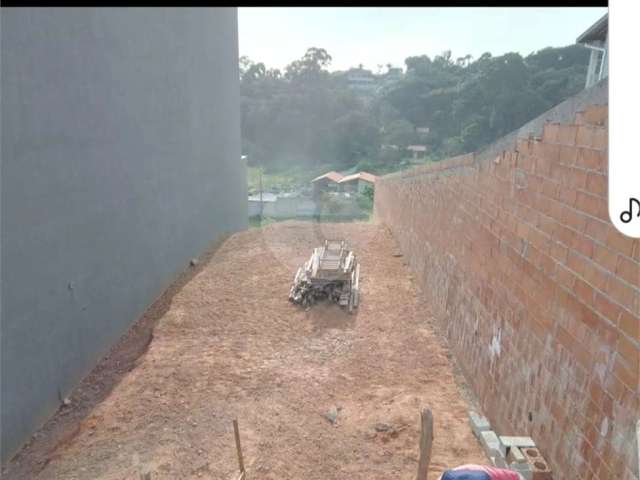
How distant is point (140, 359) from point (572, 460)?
19.1 feet

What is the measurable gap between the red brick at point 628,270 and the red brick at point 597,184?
0.46 m

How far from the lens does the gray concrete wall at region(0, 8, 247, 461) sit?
15.9 feet

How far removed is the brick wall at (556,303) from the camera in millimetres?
2625

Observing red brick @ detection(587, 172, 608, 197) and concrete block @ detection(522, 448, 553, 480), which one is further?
concrete block @ detection(522, 448, 553, 480)

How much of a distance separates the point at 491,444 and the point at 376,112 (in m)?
47.6

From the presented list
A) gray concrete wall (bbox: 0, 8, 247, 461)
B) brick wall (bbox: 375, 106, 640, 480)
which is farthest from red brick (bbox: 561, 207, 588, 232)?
gray concrete wall (bbox: 0, 8, 247, 461)

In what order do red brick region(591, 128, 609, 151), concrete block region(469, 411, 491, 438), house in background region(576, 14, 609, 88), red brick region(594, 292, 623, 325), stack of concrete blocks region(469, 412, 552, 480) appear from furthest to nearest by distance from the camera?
1. house in background region(576, 14, 609, 88)
2. concrete block region(469, 411, 491, 438)
3. stack of concrete blocks region(469, 412, 552, 480)
4. red brick region(591, 128, 609, 151)
5. red brick region(594, 292, 623, 325)

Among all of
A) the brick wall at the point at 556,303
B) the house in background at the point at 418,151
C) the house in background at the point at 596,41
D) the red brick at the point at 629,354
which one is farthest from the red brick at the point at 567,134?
the house in background at the point at 418,151

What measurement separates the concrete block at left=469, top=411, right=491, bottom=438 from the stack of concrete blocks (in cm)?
16

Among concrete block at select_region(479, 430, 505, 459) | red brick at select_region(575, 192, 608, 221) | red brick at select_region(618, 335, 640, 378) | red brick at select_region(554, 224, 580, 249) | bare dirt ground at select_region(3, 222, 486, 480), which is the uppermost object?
red brick at select_region(575, 192, 608, 221)

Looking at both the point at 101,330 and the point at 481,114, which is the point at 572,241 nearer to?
the point at 101,330

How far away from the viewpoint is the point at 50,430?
529cm

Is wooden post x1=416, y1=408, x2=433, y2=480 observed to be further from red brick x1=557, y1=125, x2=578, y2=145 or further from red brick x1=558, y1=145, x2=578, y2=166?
red brick x1=557, y1=125, x2=578, y2=145

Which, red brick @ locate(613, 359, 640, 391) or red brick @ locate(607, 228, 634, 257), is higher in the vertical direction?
red brick @ locate(607, 228, 634, 257)
